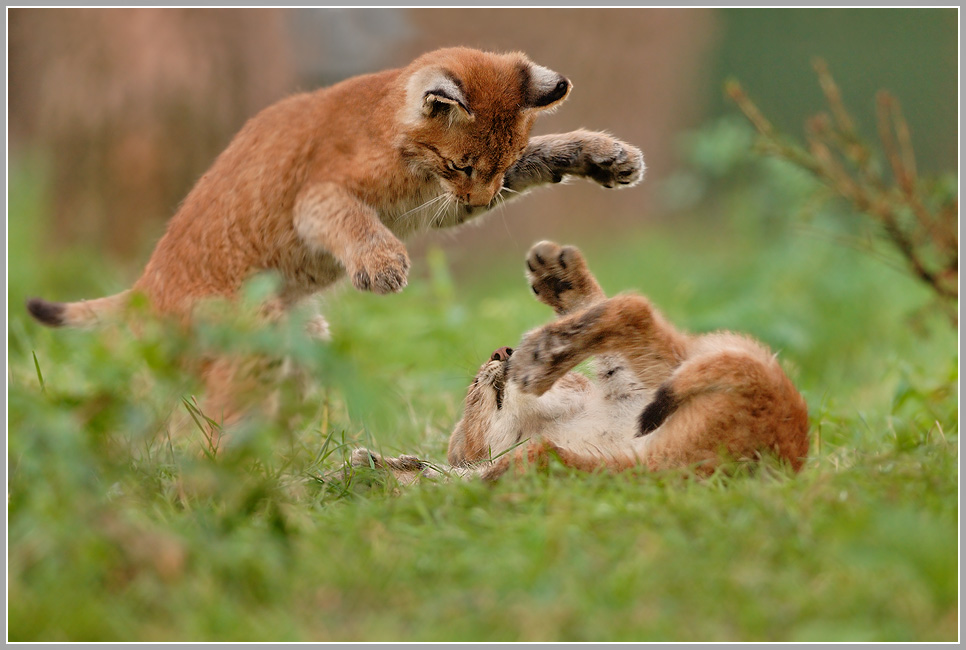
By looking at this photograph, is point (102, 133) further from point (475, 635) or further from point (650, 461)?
point (475, 635)

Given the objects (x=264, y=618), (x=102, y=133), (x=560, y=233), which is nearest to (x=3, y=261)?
(x=264, y=618)

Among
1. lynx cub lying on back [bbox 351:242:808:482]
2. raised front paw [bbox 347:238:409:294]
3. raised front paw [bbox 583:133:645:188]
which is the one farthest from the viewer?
raised front paw [bbox 583:133:645:188]

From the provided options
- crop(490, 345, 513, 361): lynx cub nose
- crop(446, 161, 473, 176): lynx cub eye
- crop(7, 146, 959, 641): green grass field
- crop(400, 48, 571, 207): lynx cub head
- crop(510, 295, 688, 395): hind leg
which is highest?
crop(400, 48, 571, 207): lynx cub head

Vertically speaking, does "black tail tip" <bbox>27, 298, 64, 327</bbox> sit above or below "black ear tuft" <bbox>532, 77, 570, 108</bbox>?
below

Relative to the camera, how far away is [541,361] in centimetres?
344

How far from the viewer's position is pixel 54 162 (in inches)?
332

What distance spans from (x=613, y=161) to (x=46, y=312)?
2.60 metres

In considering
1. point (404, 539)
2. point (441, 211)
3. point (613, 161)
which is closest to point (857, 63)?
point (613, 161)

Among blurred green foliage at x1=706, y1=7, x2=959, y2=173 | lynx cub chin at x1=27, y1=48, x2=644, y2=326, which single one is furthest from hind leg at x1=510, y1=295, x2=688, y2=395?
blurred green foliage at x1=706, y1=7, x2=959, y2=173

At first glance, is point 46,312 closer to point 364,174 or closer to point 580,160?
point 364,174

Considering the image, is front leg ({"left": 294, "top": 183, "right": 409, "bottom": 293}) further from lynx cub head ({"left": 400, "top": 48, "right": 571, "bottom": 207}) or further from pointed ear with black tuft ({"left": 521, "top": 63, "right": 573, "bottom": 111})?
pointed ear with black tuft ({"left": 521, "top": 63, "right": 573, "bottom": 111})

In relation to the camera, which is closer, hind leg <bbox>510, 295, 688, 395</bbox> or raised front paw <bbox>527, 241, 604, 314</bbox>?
hind leg <bbox>510, 295, 688, 395</bbox>

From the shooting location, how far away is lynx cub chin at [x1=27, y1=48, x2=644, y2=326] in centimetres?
421

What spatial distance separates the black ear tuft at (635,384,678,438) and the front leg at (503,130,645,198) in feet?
4.94
